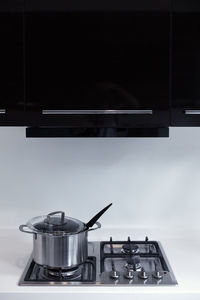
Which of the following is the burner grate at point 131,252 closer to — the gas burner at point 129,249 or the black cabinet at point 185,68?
the gas burner at point 129,249

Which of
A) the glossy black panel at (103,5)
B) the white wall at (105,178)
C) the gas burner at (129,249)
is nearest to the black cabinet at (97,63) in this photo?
the glossy black panel at (103,5)

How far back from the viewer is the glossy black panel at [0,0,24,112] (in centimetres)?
163

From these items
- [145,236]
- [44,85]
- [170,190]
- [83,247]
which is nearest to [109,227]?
[145,236]

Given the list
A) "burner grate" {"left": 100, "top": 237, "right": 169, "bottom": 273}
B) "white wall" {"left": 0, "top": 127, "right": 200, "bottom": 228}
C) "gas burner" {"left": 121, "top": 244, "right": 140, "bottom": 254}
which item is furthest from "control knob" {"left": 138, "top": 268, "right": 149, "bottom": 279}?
"white wall" {"left": 0, "top": 127, "right": 200, "bottom": 228}

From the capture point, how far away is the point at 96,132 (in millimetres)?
1673

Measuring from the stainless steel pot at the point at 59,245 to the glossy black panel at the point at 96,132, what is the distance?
37cm

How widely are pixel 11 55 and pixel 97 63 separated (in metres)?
0.34

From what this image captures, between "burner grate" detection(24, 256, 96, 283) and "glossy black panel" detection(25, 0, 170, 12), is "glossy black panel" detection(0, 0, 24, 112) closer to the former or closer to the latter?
"glossy black panel" detection(25, 0, 170, 12)

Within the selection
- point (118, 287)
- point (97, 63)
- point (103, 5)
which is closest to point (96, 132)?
point (97, 63)

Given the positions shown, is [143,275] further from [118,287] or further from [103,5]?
[103,5]

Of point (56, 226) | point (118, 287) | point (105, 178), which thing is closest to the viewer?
point (118, 287)

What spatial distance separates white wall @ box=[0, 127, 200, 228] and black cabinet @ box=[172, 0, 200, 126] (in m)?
0.36

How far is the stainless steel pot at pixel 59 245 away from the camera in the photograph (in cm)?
151

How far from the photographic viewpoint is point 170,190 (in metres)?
2.01
